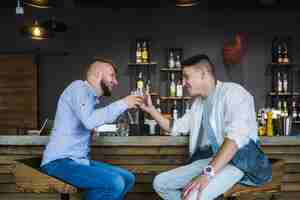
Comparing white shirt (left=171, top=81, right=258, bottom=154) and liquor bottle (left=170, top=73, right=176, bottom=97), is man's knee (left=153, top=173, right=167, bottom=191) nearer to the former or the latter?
white shirt (left=171, top=81, right=258, bottom=154)

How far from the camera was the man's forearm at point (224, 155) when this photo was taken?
250cm

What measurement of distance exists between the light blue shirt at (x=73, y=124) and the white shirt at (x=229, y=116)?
1.58 ft

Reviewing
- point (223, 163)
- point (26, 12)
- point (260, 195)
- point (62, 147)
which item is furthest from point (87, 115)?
point (26, 12)

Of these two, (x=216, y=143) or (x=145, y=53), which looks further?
(x=145, y=53)

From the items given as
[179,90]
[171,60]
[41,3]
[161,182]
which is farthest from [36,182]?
[171,60]

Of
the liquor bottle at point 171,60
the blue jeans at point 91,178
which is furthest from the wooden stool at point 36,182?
the liquor bottle at point 171,60

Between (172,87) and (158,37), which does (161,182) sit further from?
(158,37)

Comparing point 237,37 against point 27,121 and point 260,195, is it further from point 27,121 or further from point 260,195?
point 260,195

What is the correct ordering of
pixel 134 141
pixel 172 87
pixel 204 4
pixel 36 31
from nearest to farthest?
pixel 134 141 → pixel 36 31 → pixel 172 87 → pixel 204 4

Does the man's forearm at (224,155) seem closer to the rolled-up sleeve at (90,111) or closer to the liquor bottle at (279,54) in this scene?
the rolled-up sleeve at (90,111)

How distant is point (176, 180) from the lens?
2816 millimetres

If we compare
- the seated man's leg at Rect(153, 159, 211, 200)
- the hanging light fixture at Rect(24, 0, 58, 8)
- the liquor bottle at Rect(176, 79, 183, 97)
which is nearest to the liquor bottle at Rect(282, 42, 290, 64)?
the liquor bottle at Rect(176, 79, 183, 97)

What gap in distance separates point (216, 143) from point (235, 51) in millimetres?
4756

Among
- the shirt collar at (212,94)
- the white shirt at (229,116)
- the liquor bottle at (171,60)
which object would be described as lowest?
the white shirt at (229,116)
